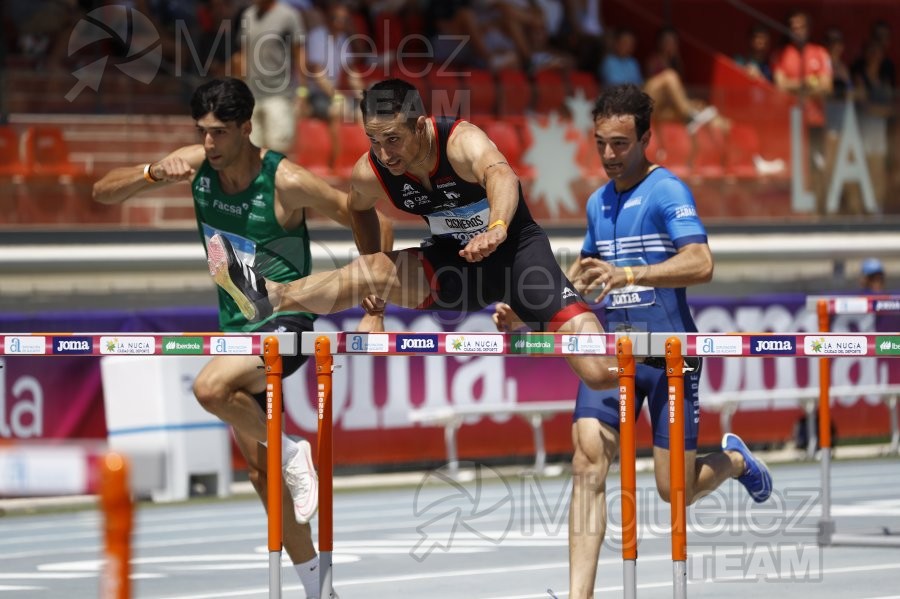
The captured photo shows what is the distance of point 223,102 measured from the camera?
6848 millimetres

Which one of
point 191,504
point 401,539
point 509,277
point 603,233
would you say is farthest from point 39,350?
point 191,504

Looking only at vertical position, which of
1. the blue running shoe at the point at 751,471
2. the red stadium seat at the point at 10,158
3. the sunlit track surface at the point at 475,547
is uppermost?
the red stadium seat at the point at 10,158

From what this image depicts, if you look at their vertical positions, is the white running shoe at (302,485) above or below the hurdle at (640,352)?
below

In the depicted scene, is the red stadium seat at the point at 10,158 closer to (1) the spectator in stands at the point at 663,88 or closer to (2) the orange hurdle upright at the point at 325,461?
(1) the spectator in stands at the point at 663,88

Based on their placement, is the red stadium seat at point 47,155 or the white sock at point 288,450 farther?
the red stadium seat at point 47,155

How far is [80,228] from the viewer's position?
45.2ft

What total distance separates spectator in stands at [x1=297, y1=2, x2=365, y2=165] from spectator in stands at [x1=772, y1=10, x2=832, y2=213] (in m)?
4.92

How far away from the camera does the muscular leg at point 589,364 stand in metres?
6.19

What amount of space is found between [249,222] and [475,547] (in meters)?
3.10

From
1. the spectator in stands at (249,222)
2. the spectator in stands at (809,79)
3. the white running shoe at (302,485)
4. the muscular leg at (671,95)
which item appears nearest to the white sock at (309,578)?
the spectator in stands at (249,222)

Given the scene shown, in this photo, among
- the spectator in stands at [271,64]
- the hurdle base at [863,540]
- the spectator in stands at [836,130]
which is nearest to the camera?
the hurdle base at [863,540]

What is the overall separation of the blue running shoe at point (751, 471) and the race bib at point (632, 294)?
987mm

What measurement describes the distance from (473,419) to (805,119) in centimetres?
544

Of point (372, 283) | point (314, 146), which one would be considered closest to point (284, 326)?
point (372, 283)
